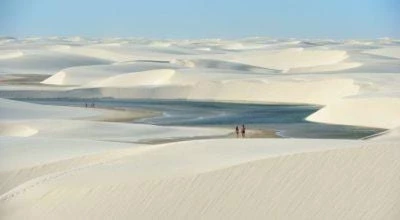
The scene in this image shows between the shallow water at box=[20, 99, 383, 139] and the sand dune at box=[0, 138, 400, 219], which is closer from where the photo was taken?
the sand dune at box=[0, 138, 400, 219]

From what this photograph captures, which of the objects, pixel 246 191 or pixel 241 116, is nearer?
pixel 246 191

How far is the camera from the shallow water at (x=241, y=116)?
27.5 metres

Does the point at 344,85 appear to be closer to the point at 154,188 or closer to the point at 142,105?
the point at 142,105

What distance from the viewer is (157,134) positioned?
2572cm

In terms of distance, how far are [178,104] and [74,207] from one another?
100 ft

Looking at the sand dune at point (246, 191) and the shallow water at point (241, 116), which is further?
the shallow water at point (241, 116)

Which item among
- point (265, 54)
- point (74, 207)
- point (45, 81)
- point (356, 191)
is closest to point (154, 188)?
point (74, 207)

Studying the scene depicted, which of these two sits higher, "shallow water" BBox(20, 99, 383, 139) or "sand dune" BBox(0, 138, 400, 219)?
"sand dune" BBox(0, 138, 400, 219)

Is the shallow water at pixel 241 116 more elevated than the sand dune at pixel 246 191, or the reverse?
the sand dune at pixel 246 191

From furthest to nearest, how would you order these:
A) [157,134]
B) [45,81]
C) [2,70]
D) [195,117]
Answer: [2,70] < [45,81] < [195,117] < [157,134]

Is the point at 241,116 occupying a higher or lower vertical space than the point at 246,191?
lower

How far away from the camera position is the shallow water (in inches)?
1082

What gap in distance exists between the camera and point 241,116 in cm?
3425

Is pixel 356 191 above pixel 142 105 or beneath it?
above
